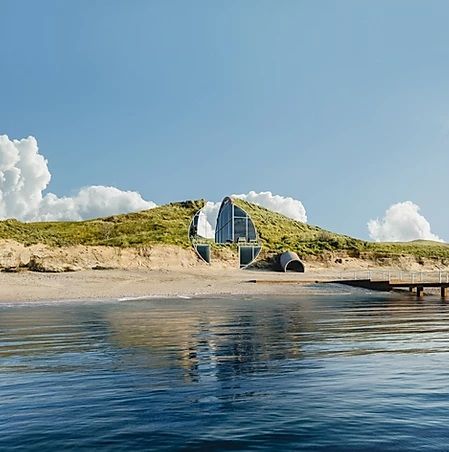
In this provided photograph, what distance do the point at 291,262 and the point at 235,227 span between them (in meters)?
8.16

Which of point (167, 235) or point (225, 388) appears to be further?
point (167, 235)

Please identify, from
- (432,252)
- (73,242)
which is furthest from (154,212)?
(432,252)

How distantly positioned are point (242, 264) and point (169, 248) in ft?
31.2

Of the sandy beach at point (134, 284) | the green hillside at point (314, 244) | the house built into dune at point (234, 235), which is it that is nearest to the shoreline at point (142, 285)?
the sandy beach at point (134, 284)

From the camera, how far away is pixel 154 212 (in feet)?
235

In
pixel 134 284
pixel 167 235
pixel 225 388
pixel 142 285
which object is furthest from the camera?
pixel 167 235

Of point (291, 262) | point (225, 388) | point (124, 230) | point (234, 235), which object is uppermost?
point (124, 230)

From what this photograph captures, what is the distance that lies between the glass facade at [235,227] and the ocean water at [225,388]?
44.8 metres

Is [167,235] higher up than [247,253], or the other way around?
[167,235]

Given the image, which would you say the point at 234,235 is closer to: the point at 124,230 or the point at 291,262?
the point at 291,262

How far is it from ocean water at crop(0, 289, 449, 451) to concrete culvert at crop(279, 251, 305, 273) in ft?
130

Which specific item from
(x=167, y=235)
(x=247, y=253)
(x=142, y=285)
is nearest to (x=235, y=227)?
(x=247, y=253)

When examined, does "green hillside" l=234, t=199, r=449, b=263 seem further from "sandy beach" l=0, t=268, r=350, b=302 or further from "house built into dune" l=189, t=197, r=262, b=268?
"sandy beach" l=0, t=268, r=350, b=302

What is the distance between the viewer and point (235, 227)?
2472 inches
